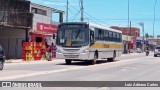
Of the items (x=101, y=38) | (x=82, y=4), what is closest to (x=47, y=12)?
(x=82, y=4)

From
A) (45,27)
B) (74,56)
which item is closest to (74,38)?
(74,56)

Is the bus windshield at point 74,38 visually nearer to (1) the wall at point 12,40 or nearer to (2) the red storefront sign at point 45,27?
(1) the wall at point 12,40

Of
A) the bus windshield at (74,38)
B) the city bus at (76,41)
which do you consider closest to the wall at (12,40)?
the city bus at (76,41)

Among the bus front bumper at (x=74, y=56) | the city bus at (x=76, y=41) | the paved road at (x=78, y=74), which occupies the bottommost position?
the paved road at (x=78, y=74)

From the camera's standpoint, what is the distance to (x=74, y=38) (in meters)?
29.8

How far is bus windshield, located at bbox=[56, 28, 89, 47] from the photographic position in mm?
29688

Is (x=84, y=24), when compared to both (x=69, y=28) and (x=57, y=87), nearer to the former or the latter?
(x=69, y=28)

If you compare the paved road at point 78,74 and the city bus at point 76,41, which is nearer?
the paved road at point 78,74

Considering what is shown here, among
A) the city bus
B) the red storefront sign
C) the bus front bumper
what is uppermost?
the red storefront sign

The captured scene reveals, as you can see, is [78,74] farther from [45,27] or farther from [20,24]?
[45,27]

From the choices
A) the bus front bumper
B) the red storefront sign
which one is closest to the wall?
the red storefront sign

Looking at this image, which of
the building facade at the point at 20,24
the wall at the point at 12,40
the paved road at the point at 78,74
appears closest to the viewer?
the paved road at the point at 78,74

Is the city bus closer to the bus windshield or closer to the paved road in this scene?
the bus windshield

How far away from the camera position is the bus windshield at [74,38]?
1169 inches
